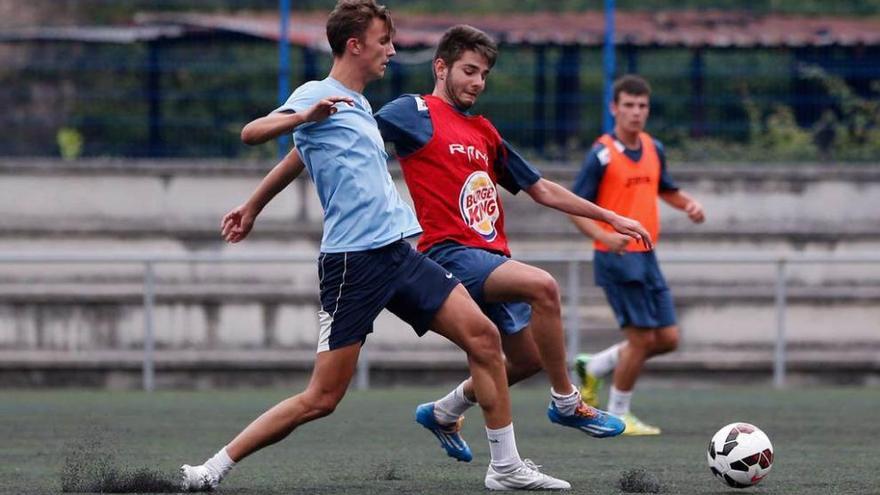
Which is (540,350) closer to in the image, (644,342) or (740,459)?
(740,459)

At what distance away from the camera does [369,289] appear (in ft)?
21.0

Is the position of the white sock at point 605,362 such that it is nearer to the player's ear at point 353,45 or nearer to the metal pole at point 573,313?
the metal pole at point 573,313

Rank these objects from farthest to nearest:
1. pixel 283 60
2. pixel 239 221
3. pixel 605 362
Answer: pixel 283 60, pixel 605 362, pixel 239 221

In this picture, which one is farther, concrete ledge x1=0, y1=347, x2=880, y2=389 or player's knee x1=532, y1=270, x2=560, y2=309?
concrete ledge x1=0, y1=347, x2=880, y2=389

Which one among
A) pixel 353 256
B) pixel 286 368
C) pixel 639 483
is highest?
pixel 353 256

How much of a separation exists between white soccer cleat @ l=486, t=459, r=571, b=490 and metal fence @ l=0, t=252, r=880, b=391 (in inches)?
256

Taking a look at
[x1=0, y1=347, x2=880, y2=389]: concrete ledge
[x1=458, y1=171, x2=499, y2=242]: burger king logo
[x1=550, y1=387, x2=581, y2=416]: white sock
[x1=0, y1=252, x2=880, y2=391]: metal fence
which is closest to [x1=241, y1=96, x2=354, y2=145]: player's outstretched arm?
[x1=458, y1=171, x2=499, y2=242]: burger king logo

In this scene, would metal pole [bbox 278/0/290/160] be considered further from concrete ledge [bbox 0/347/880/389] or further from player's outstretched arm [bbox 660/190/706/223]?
player's outstretched arm [bbox 660/190/706/223]

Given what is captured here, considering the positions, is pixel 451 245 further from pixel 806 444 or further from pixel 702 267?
pixel 702 267

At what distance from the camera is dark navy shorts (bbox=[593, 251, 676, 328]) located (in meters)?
9.87

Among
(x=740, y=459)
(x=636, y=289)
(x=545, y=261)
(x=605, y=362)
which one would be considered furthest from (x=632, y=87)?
(x=545, y=261)

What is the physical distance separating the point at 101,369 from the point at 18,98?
265 centimetres

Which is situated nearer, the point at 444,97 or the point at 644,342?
the point at 444,97

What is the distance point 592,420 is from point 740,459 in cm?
73
